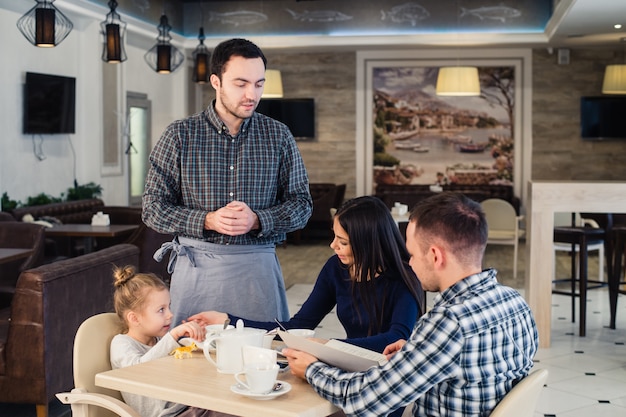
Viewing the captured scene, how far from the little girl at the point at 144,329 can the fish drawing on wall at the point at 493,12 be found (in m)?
10.7

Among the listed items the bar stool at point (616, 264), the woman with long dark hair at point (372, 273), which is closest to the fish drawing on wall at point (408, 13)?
the bar stool at point (616, 264)

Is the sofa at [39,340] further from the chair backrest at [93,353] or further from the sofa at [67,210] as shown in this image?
the sofa at [67,210]

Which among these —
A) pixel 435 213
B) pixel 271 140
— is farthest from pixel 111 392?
pixel 435 213

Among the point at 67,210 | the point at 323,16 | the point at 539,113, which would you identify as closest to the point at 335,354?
the point at 67,210

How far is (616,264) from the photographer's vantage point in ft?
21.9

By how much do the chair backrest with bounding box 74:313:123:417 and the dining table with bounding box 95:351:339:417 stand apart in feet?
0.96

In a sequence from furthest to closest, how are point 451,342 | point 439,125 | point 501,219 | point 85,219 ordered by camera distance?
1. point 439,125
2. point 501,219
3. point 85,219
4. point 451,342

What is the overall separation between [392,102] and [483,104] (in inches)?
57.8

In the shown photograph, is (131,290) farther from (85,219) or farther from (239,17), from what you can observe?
(239,17)

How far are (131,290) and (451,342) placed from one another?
1335 millimetres

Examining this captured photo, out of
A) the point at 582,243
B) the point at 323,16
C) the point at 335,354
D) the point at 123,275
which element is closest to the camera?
the point at 335,354

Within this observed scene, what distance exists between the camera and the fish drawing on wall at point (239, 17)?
13250 millimetres

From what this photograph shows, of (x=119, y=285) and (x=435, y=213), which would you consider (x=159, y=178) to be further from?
(x=435, y=213)

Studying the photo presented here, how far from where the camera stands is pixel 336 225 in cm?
285
